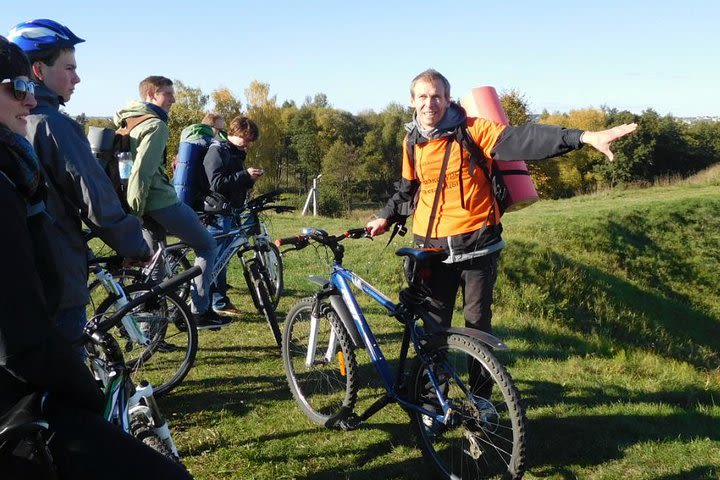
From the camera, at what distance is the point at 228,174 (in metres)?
6.41

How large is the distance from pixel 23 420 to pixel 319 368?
3104mm

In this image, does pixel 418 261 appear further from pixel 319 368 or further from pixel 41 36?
pixel 41 36

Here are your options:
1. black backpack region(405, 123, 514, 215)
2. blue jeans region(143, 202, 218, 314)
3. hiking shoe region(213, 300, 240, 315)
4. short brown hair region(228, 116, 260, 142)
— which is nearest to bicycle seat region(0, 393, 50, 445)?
black backpack region(405, 123, 514, 215)

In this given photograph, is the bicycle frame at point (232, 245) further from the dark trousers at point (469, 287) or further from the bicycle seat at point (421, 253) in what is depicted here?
the bicycle seat at point (421, 253)

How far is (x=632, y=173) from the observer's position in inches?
2132

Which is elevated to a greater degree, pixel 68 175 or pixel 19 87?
pixel 19 87

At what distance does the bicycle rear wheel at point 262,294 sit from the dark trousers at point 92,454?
389cm

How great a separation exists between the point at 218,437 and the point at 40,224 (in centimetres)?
265

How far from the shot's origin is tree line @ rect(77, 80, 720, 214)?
165 ft

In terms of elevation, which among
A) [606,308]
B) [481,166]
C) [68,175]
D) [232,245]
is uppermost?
[68,175]

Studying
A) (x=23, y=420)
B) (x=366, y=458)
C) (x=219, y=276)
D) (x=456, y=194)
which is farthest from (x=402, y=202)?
(x=23, y=420)

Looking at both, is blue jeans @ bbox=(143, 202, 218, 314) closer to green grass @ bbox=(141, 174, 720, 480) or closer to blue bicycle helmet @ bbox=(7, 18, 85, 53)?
green grass @ bbox=(141, 174, 720, 480)

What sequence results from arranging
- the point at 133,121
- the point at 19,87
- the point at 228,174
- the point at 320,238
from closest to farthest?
the point at 19,87 → the point at 320,238 → the point at 133,121 → the point at 228,174

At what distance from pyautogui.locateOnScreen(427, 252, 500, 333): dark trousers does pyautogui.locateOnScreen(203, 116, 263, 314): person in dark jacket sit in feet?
9.92
